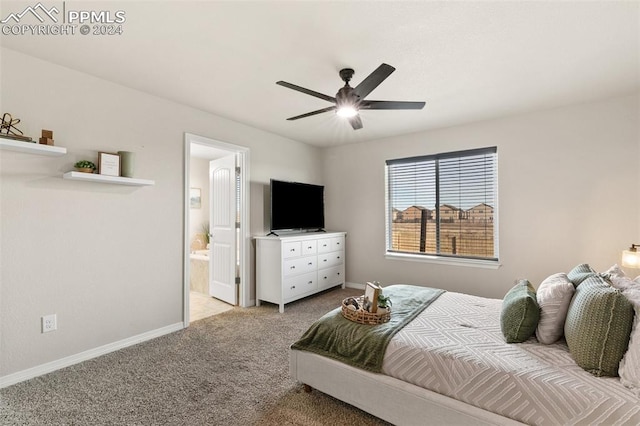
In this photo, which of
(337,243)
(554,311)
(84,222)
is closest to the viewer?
(554,311)

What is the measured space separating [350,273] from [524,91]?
11.2 feet

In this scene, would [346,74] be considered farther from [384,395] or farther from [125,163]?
[384,395]

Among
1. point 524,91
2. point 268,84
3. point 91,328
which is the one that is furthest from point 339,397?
point 524,91

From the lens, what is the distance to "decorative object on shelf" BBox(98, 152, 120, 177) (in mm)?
2484

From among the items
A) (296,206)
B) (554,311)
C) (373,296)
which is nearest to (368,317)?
(373,296)

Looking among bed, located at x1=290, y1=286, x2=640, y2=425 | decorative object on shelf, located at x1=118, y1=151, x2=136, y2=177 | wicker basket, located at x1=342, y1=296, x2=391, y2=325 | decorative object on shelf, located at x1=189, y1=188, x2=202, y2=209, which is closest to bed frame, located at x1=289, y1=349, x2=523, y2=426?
bed, located at x1=290, y1=286, x2=640, y2=425

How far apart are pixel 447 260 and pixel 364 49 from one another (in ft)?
9.97

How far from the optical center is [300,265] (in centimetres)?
395

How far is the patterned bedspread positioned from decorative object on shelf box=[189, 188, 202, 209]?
16.8ft

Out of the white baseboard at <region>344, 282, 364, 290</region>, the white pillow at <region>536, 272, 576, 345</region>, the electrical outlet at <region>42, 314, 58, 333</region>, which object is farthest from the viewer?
the white baseboard at <region>344, 282, 364, 290</region>

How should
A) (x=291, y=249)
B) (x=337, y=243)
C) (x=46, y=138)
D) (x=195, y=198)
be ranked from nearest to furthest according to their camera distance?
1. (x=46, y=138)
2. (x=291, y=249)
3. (x=337, y=243)
4. (x=195, y=198)

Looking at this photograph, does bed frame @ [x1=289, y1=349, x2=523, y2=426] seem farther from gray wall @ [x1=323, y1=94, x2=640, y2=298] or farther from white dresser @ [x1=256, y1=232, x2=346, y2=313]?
gray wall @ [x1=323, y1=94, x2=640, y2=298]

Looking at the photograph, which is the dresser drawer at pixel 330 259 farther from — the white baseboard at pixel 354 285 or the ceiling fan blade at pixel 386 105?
the ceiling fan blade at pixel 386 105

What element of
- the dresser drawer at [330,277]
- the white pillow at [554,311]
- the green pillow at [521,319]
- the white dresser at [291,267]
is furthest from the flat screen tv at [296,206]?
the white pillow at [554,311]
